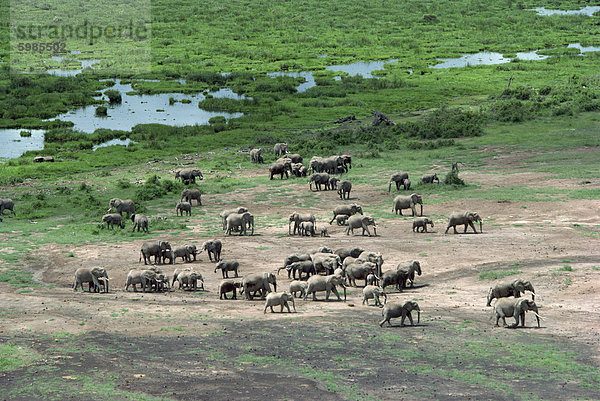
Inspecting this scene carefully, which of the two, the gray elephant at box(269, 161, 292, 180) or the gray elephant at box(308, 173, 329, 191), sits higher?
the gray elephant at box(269, 161, 292, 180)

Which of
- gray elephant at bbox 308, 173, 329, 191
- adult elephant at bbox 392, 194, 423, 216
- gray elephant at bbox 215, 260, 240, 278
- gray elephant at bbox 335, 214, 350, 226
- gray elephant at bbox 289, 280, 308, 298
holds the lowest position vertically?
gray elephant at bbox 289, 280, 308, 298

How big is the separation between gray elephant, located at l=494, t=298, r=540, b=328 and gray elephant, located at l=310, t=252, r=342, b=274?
304 inches

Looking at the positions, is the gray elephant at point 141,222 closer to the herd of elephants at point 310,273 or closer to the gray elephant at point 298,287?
the herd of elephants at point 310,273

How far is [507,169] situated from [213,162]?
77.1 ft

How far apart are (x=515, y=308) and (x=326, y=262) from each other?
8.34 metres

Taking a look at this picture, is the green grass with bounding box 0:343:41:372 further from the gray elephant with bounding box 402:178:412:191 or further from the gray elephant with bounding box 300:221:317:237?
the gray elephant with bounding box 402:178:412:191

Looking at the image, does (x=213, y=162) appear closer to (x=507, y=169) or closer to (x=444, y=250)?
(x=507, y=169)

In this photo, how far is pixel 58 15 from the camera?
175 meters

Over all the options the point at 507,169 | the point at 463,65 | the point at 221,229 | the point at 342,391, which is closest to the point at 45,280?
the point at 221,229

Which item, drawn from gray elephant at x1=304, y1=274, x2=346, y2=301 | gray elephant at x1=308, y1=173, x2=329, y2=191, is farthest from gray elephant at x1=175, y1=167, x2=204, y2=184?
gray elephant at x1=304, y1=274, x2=346, y2=301

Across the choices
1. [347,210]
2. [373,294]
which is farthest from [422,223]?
[373,294]

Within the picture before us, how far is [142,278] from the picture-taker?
2770 cm

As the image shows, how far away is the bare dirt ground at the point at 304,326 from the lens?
56.5 ft

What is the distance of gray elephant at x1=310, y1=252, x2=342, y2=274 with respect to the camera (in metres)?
28.5
